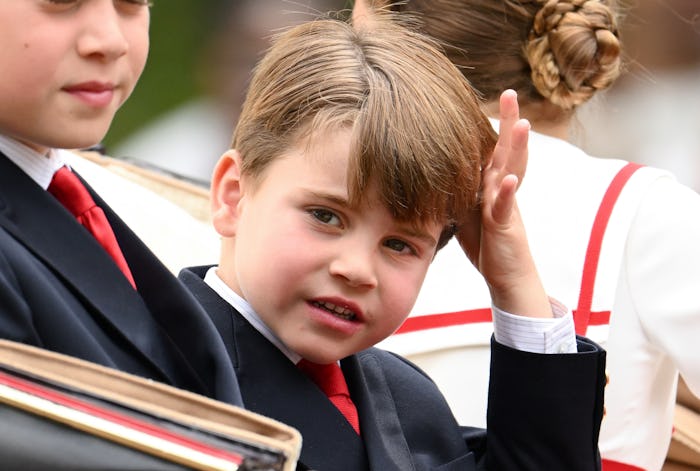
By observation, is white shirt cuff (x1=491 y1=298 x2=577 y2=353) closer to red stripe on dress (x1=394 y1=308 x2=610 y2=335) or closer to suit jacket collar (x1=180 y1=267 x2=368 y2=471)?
suit jacket collar (x1=180 y1=267 x2=368 y2=471)

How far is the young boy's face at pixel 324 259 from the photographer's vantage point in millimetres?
1317

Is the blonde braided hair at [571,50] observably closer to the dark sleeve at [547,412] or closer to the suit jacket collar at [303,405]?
the dark sleeve at [547,412]

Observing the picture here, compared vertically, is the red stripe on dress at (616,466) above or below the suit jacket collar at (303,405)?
below

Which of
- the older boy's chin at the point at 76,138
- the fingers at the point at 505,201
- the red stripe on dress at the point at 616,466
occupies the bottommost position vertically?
the red stripe on dress at the point at 616,466

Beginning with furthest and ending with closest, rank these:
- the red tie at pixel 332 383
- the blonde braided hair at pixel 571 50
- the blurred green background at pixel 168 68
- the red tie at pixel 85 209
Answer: the blurred green background at pixel 168 68
the blonde braided hair at pixel 571 50
the red tie at pixel 332 383
the red tie at pixel 85 209

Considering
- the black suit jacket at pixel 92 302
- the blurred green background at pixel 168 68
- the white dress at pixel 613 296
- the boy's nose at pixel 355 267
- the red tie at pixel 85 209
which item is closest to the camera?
the black suit jacket at pixel 92 302

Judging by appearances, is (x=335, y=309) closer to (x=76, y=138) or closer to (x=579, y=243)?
(x=76, y=138)

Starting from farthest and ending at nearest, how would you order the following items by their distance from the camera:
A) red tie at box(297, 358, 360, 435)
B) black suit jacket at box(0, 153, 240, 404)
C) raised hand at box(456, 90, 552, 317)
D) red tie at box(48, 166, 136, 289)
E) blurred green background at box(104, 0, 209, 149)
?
blurred green background at box(104, 0, 209, 149), raised hand at box(456, 90, 552, 317), red tie at box(297, 358, 360, 435), red tie at box(48, 166, 136, 289), black suit jacket at box(0, 153, 240, 404)

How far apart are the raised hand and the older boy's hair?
0.03m

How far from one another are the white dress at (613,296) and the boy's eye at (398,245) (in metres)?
0.61

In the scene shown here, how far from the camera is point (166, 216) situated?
2.22m

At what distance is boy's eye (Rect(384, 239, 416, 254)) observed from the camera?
1.37m

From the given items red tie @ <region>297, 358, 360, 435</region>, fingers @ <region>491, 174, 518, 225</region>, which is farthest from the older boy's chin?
fingers @ <region>491, 174, 518, 225</region>

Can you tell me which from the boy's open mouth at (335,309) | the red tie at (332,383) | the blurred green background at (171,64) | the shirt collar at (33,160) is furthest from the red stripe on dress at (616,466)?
the blurred green background at (171,64)
